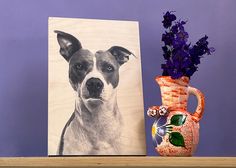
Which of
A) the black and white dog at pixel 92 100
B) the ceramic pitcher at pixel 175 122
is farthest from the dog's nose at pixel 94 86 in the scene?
the ceramic pitcher at pixel 175 122

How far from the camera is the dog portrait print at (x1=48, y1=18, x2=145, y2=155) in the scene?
42.6 inches

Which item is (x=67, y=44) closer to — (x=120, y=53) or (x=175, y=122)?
(x=120, y=53)

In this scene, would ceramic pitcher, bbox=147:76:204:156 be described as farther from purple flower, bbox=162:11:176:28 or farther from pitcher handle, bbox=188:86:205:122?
purple flower, bbox=162:11:176:28

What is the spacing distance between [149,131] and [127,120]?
15 centimetres

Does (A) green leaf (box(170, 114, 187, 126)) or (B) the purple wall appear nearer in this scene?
(A) green leaf (box(170, 114, 187, 126))

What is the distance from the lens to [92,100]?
1.11 m

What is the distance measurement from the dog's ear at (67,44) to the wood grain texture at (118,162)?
0.29 metres

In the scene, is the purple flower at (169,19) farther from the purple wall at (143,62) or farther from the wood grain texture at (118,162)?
the wood grain texture at (118,162)

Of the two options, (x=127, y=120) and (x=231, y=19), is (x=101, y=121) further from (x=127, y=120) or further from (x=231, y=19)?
(x=231, y=19)

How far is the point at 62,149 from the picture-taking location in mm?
1061

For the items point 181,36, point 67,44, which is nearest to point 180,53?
point 181,36

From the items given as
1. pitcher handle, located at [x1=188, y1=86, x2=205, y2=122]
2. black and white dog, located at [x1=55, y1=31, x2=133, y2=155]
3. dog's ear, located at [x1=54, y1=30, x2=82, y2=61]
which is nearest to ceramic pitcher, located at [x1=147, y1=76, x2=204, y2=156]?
pitcher handle, located at [x1=188, y1=86, x2=205, y2=122]

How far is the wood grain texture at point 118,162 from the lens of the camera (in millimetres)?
948

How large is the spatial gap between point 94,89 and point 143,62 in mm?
237
